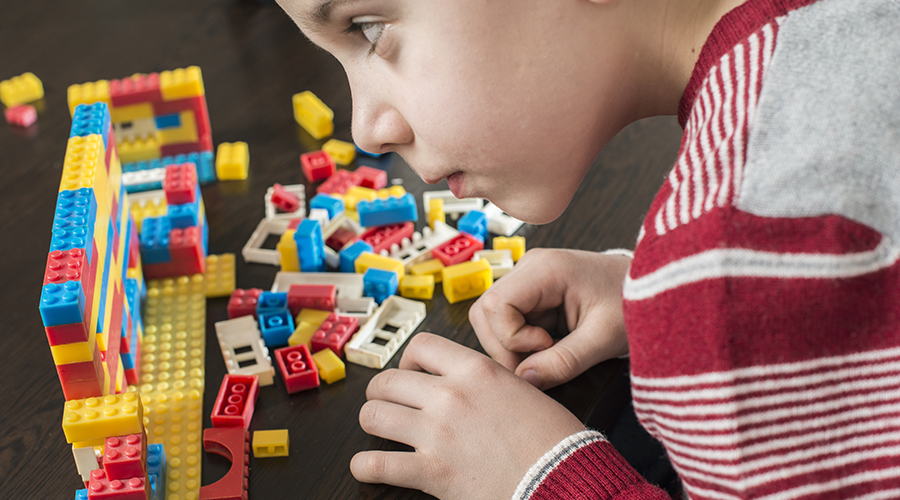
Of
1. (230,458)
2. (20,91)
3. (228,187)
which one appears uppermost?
(20,91)

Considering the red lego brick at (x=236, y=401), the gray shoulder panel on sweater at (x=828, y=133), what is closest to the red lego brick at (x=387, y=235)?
the red lego brick at (x=236, y=401)

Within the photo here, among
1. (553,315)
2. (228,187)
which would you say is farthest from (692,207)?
(228,187)

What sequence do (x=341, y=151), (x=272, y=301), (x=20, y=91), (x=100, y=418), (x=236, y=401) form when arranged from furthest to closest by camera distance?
(x=20, y=91) → (x=341, y=151) → (x=272, y=301) → (x=236, y=401) → (x=100, y=418)

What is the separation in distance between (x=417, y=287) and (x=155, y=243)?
0.89ft

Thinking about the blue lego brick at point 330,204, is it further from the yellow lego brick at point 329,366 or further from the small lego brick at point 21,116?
the small lego brick at point 21,116

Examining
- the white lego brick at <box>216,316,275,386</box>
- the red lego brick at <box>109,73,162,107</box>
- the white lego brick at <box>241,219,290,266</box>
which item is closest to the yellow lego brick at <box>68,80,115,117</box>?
the red lego brick at <box>109,73,162,107</box>

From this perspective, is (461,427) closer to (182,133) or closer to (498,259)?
(498,259)

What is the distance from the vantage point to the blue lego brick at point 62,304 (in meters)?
0.50

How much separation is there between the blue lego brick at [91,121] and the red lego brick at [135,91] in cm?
14

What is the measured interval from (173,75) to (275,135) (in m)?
0.16

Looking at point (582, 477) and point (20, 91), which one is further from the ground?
point (20, 91)

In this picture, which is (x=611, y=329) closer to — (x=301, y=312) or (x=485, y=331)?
(x=485, y=331)

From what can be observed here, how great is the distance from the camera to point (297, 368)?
657 millimetres

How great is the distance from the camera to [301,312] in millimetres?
734
